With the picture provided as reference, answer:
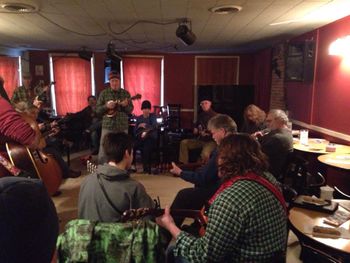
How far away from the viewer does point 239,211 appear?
1210 mm

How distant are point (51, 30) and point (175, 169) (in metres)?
3.47

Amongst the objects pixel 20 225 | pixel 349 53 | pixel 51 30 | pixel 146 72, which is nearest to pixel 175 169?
pixel 20 225

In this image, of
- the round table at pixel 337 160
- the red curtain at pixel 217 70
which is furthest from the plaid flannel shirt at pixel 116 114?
the red curtain at pixel 217 70

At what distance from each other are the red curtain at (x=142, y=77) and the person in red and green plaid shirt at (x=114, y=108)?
3281 mm

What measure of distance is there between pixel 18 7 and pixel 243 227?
335 centimetres

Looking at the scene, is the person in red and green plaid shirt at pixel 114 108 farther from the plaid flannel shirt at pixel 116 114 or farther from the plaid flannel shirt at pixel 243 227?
the plaid flannel shirt at pixel 243 227

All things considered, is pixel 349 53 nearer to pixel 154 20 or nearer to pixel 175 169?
pixel 154 20

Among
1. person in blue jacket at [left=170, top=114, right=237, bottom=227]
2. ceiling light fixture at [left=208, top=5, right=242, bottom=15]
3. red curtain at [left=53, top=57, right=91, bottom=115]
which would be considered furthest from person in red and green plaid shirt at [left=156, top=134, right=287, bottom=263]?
red curtain at [left=53, top=57, right=91, bottom=115]

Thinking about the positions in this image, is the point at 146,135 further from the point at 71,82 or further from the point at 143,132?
the point at 71,82

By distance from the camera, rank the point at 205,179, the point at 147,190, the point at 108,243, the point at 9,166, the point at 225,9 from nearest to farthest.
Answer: the point at 108,243 < the point at 9,166 < the point at 205,179 < the point at 225,9 < the point at 147,190

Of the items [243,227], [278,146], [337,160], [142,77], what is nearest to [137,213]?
[243,227]

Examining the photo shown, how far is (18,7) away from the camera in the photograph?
3.32 m

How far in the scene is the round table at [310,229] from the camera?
138cm

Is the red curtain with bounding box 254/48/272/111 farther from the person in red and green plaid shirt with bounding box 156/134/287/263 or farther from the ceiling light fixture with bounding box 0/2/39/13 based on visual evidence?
the person in red and green plaid shirt with bounding box 156/134/287/263
